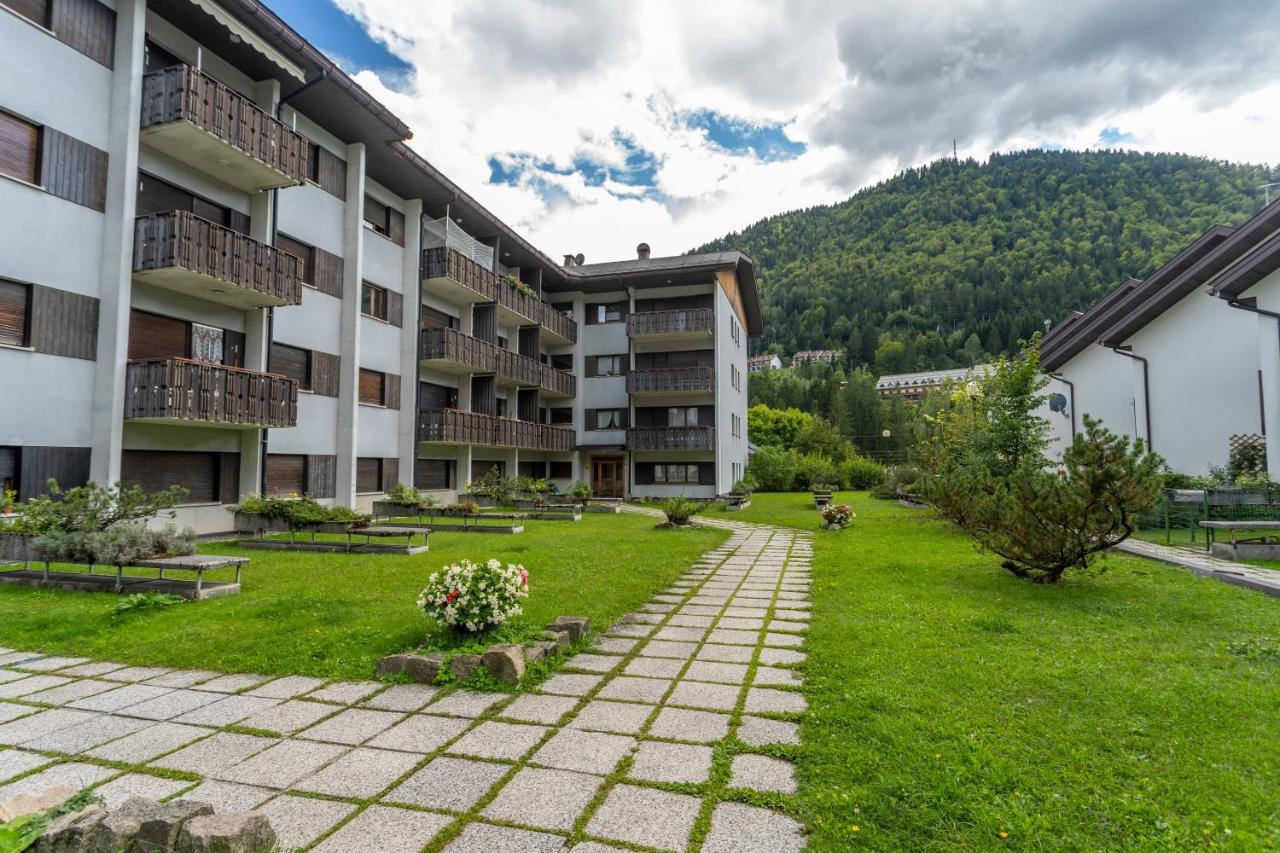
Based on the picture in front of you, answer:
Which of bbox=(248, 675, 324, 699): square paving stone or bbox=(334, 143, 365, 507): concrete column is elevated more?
bbox=(334, 143, 365, 507): concrete column

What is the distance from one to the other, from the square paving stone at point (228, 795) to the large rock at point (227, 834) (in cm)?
59

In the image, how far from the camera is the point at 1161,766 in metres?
3.06

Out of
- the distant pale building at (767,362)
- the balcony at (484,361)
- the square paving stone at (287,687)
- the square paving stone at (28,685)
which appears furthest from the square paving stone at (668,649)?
the distant pale building at (767,362)

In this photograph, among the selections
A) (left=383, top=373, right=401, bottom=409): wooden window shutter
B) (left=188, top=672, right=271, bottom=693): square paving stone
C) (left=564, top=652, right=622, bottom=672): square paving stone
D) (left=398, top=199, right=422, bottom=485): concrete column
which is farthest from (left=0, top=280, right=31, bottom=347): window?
(left=564, top=652, right=622, bottom=672): square paving stone

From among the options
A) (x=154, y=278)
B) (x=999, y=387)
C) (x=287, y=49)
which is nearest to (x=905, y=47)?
(x=999, y=387)

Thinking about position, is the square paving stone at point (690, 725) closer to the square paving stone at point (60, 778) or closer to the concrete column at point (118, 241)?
the square paving stone at point (60, 778)

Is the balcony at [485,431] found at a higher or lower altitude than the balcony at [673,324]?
lower

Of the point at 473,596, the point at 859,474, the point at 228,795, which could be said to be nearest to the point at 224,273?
the point at 473,596

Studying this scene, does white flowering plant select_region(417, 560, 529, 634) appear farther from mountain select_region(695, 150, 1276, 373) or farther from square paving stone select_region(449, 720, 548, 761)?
mountain select_region(695, 150, 1276, 373)

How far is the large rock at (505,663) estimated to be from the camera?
4559mm

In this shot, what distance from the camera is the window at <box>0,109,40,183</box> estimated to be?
9.96 m

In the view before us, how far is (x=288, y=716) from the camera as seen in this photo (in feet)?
13.1

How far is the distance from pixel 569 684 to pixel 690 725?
1164mm

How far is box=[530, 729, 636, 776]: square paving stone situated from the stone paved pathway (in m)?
0.01
